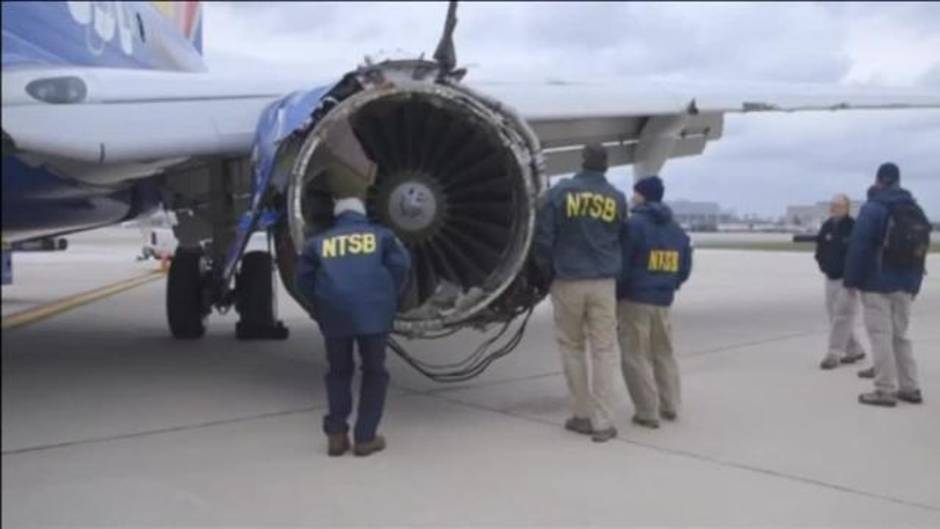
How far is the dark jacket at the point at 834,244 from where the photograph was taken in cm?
846

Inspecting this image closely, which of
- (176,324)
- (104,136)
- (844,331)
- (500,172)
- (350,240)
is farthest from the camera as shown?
(176,324)

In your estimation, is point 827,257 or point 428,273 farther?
point 827,257

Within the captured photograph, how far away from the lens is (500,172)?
6.44m

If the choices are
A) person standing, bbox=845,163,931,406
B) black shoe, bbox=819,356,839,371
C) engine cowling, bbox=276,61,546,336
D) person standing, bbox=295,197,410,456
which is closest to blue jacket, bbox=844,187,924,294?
person standing, bbox=845,163,931,406

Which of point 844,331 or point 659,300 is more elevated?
point 659,300

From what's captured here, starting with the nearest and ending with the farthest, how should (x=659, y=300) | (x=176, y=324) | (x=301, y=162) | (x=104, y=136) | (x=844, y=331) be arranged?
(x=104, y=136) → (x=301, y=162) → (x=659, y=300) → (x=844, y=331) → (x=176, y=324)

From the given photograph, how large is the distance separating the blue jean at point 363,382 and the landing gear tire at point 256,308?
4.69 m

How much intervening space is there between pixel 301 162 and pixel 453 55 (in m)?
1.00

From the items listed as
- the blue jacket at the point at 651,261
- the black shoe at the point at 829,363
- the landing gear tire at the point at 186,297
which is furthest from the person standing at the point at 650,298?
the landing gear tire at the point at 186,297

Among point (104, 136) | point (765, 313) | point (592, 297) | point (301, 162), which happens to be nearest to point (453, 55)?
point (301, 162)

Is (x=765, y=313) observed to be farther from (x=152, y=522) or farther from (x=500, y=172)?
(x=152, y=522)

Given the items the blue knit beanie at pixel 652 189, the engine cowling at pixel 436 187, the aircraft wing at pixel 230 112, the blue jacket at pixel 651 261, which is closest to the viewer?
the aircraft wing at pixel 230 112

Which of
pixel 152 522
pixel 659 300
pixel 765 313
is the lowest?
pixel 765 313

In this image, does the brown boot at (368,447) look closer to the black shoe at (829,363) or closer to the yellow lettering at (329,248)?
the yellow lettering at (329,248)
